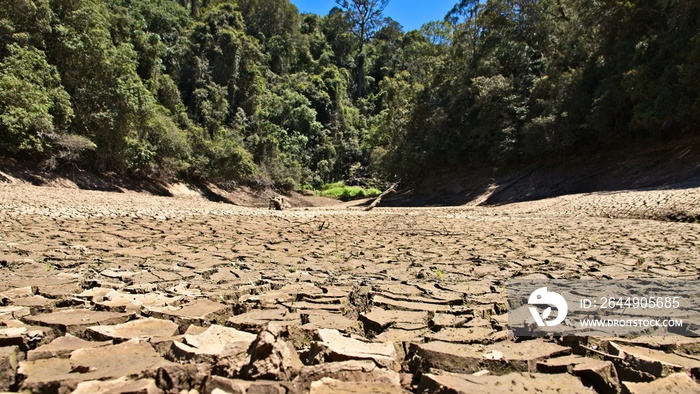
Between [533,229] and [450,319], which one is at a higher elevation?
[533,229]

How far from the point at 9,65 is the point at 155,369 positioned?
17.8 m

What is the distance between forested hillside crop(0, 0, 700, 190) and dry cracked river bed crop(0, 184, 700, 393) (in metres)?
12.8

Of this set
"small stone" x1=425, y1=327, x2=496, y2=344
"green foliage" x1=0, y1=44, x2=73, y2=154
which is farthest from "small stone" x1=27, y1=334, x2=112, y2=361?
"green foliage" x1=0, y1=44, x2=73, y2=154

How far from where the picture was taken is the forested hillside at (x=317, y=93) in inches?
589

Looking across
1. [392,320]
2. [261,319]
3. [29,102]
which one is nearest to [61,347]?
[261,319]

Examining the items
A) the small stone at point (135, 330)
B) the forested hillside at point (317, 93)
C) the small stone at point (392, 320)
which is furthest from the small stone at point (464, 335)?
the forested hillside at point (317, 93)

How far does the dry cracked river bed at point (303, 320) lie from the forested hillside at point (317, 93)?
41.9ft

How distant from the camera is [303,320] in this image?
2203 millimetres

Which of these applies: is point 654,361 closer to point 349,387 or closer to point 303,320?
point 349,387

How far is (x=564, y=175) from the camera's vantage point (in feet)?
61.5

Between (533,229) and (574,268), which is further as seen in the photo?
(533,229)

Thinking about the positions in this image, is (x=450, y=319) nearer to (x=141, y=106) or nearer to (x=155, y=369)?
(x=155, y=369)

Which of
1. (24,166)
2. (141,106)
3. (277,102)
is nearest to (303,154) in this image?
(277,102)

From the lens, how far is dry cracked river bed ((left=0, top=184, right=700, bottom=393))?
1.47 meters
